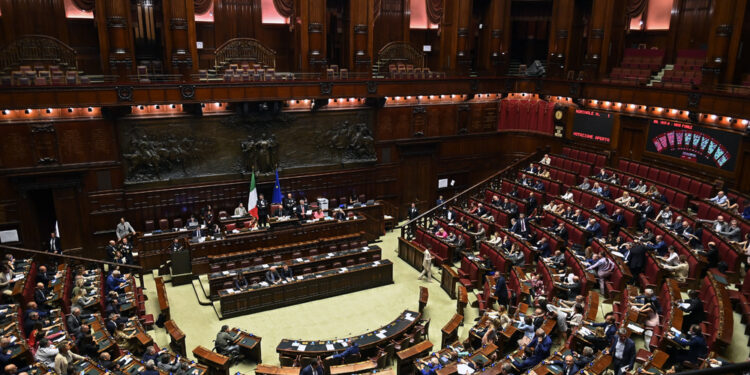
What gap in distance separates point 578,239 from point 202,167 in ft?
36.2

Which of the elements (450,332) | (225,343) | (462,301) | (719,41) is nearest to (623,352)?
(450,332)

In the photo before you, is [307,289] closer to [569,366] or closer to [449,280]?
[449,280]

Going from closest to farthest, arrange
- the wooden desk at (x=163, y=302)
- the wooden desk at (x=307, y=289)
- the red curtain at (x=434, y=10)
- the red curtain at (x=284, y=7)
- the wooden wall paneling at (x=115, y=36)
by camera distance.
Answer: the wooden desk at (x=163, y=302), the wooden desk at (x=307, y=289), the wooden wall paneling at (x=115, y=36), the red curtain at (x=284, y=7), the red curtain at (x=434, y=10)

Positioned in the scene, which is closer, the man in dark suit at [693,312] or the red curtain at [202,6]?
the man in dark suit at [693,312]

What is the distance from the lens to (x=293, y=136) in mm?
17859

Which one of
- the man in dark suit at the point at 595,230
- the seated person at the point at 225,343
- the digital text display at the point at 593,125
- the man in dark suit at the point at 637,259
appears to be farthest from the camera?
the digital text display at the point at 593,125

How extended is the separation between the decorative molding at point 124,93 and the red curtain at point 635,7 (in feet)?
55.4

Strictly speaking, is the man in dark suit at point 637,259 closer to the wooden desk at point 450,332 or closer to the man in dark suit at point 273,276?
the wooden desk at point 450,332

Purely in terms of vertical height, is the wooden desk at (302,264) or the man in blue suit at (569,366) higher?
the man in blue suit at (569,366)

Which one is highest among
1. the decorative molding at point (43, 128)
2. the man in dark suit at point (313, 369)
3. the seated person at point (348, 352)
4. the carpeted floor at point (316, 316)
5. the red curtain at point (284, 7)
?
the red curtain at point (284, 7)

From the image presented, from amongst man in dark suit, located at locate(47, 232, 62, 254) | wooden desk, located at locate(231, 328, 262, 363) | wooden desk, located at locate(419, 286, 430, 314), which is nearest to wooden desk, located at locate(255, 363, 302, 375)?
wooden desk, located at locate(231, 328, 262, 363)

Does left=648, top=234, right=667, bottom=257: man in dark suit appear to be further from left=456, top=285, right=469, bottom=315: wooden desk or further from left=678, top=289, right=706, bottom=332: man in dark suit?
left=456, top=285, right=469, bottom=315: wooden desk

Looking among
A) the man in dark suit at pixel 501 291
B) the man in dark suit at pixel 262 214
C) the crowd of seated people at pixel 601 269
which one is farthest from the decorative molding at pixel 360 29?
the man in dark suit at pixel 501 291

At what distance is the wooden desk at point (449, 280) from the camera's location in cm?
1396
